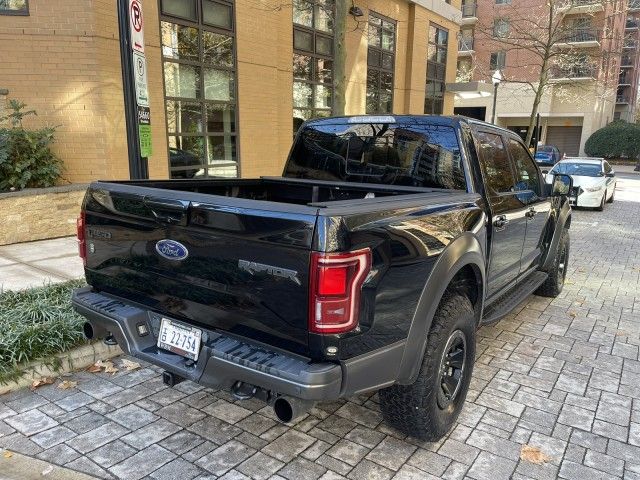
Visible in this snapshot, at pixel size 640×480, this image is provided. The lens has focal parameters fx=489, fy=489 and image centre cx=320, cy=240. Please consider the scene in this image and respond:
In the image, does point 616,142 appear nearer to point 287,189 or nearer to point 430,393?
point 287,189

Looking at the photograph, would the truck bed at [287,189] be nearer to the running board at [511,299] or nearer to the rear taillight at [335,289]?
the running board at [511,299]

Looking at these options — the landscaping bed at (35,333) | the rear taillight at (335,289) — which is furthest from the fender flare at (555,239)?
the landscaping bed at (35,333)

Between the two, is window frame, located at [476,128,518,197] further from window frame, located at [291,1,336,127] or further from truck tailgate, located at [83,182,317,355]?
window frame, located at [291,1,336,127]

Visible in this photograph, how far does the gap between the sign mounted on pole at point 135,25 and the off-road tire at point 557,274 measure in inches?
195

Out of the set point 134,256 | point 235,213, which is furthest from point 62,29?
point 235,213

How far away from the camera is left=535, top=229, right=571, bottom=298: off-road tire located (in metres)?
5.62

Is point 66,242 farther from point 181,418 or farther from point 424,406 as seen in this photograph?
point 424,406

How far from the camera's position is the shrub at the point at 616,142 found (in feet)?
118

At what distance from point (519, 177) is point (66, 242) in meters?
6.27

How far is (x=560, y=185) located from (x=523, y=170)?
0.82 meters

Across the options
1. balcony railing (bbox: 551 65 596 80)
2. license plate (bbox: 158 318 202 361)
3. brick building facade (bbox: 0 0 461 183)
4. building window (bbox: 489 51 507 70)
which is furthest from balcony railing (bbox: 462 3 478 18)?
license plate (bbox: 158 318 202 361)

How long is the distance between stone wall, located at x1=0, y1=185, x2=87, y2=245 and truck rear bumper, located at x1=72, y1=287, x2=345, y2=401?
478cm

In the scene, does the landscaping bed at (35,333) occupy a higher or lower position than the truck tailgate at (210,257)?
lower

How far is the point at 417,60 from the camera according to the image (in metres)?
18.0
